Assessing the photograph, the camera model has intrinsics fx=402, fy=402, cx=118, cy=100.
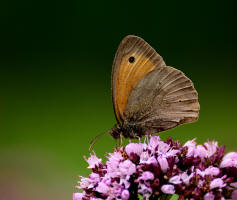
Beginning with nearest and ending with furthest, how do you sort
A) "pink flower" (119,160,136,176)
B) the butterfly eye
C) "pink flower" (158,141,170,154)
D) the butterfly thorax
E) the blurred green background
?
"pink flower" (119,160,136,176) < "pink flower" (158,141,170,154) < the butterfly thorax < the butterfly eye < the blurred green background

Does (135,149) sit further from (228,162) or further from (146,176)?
(228,162)

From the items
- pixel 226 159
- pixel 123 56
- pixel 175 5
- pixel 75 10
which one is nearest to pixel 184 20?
pixel 175 5

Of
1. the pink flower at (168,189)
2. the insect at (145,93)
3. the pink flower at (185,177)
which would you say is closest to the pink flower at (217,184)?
the pink flower at (185,177)

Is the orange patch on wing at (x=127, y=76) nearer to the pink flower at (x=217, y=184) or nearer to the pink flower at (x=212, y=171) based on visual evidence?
the pink flower at (x=212, y=171)

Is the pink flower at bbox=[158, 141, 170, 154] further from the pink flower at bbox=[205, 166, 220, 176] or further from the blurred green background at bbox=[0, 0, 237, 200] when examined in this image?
the blurred green background at bbox=[0, 0, 237, 200]

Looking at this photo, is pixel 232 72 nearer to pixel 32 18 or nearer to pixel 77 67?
pixel 77 67

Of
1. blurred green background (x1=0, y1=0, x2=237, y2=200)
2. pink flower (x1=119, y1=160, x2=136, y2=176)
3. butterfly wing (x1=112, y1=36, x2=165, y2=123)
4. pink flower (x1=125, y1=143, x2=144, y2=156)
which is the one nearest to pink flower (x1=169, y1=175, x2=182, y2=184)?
pink flower (x1=119, y1=160, x2=136, y2=176)

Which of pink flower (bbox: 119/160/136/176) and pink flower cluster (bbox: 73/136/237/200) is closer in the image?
pink flower cluster (bbox: 73/136/237/200)
